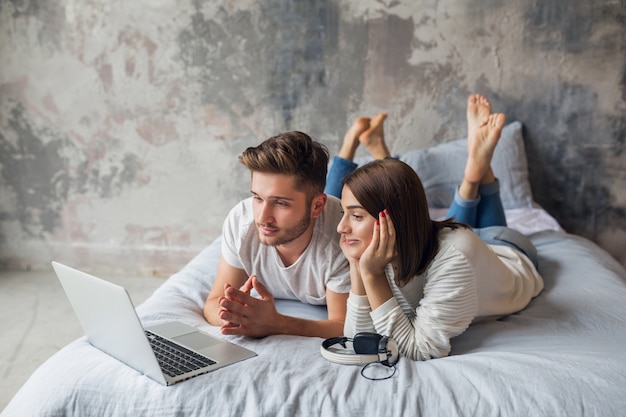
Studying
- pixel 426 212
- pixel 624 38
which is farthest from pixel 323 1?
pixel 426 212

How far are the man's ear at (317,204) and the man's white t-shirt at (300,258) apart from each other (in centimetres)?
7

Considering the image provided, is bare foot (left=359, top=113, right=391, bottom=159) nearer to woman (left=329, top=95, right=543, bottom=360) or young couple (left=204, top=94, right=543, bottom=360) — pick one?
young couple (left=204, top=94, right=543, bottom=360)

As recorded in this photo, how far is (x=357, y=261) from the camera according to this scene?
1587 mm

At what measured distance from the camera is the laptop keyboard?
1.41 m

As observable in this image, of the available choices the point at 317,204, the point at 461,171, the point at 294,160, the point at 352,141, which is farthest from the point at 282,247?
the point at 461,171

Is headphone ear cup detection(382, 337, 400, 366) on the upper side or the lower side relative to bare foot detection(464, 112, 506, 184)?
lower

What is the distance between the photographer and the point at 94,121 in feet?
11.4

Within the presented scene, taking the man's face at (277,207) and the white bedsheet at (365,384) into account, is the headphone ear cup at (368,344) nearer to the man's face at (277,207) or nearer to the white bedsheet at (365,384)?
the white bedsheet at (365,384)

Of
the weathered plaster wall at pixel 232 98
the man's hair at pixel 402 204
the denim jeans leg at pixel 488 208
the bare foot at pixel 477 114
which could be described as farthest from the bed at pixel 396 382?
the weathered plaster wall at pixel 232 98

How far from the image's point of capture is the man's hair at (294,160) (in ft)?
5.51

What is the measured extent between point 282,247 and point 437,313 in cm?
53

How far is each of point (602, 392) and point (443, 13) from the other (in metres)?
2.14

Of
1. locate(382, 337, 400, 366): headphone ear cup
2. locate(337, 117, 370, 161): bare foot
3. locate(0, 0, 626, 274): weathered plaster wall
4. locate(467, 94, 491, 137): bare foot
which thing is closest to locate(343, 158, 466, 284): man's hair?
locate(382, 337, 400, 366): headphone ear cup

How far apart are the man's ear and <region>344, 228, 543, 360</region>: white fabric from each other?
259 millimetres
